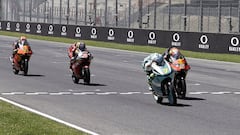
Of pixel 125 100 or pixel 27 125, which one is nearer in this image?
pixel 27 125

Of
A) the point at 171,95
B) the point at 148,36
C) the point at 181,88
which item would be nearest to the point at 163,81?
the point at 171,95

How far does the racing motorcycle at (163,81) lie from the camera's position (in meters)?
14.9

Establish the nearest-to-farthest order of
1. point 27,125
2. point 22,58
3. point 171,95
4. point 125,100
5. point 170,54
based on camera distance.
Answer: point 27,125, point 171,95, point 125,100, point 170,54, point 22,58

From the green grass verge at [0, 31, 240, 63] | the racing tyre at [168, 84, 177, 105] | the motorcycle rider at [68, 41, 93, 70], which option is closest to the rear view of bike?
the motorcycle rider at [68, 41, 93, 70]

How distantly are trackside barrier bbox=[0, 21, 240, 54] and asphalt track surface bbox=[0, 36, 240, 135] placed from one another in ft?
25.4

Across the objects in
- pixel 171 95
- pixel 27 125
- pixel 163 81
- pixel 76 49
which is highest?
pixel 76 49

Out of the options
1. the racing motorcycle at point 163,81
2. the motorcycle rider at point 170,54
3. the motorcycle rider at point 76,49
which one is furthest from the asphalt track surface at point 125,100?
the motorcycle rider at point 170,54

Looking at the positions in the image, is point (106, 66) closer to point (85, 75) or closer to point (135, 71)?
point (135, 71)

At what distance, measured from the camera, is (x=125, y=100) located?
52.2ft

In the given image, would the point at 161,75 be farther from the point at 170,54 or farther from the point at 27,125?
the point at 27,125

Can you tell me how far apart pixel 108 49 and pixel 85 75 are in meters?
23.1

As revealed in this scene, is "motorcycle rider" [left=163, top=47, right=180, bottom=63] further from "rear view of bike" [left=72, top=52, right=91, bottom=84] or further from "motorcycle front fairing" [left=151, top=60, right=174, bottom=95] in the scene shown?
"rear view of bike" [left=72, top=52, right=91, bottom=84]

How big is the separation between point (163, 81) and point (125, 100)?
142 cm

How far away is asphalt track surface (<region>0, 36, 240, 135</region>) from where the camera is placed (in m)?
11.8
